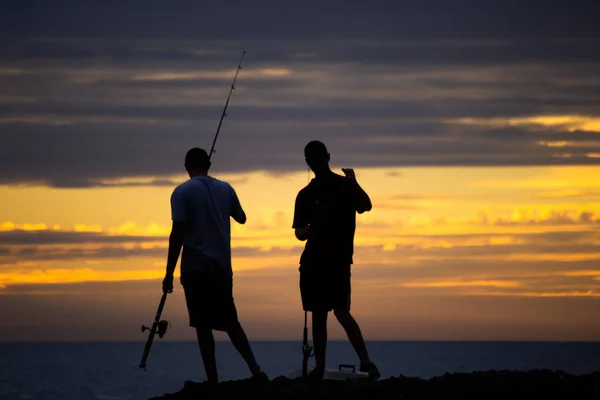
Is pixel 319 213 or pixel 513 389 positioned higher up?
pixel 319 213

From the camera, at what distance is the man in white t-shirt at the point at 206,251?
12062 mm

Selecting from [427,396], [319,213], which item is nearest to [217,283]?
[319,213]

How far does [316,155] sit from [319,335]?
1.81 m

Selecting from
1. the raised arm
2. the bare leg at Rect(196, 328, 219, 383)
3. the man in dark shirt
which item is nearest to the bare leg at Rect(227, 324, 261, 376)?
the bare leg at Rect(196, 328, 219, 383)

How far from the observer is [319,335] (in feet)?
40.4

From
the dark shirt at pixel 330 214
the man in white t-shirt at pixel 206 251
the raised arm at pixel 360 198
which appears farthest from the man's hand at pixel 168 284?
the raised arm at pixel 360 198

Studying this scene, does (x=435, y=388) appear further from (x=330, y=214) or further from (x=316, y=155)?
(x=316, y=155)

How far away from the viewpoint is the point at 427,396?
11.1 meters

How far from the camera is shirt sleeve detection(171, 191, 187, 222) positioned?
39.4ft

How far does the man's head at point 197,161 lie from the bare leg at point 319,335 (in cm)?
182

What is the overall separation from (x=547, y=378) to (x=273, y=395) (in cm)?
255

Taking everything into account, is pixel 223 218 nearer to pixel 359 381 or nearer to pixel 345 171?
pixel 345 171

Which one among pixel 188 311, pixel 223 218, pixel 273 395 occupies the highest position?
pixel 223 218

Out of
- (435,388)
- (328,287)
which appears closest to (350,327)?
(328,287)
